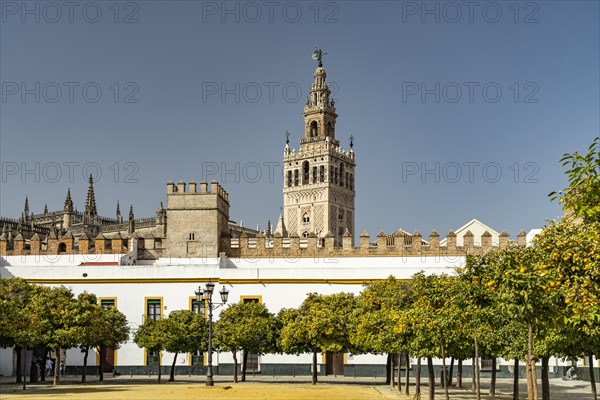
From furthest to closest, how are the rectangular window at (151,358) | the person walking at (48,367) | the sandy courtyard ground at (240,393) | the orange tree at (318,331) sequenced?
the person walking at (48,367), the rectangular window at (151,358), the orange tree at (318,331), the sandy courtyard ground at (240,393)

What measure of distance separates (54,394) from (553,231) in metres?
19.1

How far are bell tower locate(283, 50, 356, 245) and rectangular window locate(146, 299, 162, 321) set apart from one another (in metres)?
60.8

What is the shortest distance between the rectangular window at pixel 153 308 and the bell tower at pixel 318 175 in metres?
60.8

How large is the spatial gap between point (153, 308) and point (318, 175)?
64721 millimetres

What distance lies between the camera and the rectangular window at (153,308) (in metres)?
45.0

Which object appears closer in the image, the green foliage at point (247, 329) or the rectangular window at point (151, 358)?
the green foliage at point (247, 329)

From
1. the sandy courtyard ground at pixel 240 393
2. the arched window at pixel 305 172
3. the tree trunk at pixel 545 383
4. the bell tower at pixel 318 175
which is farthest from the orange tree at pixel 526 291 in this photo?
the arched window at pixel 305 172

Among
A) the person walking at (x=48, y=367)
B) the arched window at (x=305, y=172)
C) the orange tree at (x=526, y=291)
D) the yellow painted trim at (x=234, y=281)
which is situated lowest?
the person walking at (x=48, y=367)

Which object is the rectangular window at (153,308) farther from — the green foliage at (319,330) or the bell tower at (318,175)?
the bell tower at (318,175)

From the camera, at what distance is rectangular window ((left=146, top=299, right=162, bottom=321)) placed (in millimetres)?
45031

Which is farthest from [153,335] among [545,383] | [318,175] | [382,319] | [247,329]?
[318,175]

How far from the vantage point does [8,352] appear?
45125 mm

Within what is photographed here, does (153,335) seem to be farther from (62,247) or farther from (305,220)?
(305,220)

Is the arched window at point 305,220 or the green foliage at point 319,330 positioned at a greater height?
the arched window at point 305,220
